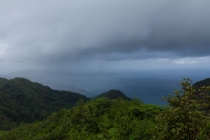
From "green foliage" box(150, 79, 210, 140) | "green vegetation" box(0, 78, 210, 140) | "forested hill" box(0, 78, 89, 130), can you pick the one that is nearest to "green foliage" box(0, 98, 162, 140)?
"green vegetation" box(0, 78, 210, 140)

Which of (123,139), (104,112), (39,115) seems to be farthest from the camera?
(39,115)

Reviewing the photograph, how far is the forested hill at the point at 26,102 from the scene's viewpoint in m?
122

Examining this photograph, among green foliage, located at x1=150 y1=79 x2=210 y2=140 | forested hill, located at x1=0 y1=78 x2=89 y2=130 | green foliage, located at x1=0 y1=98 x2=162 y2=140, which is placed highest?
green foliage, located at x1=150 y1=79 x2=210 y2=140

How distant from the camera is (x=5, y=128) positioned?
98.6m

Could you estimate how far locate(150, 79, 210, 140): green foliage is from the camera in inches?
279

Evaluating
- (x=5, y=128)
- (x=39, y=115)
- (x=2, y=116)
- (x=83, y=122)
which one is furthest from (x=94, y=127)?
(x=39, y=115)

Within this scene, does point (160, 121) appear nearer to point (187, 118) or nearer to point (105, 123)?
point (187, 118)

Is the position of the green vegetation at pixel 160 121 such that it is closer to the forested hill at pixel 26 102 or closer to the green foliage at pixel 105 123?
the green foliage at pixel 105 123

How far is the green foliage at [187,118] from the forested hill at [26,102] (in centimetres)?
10811

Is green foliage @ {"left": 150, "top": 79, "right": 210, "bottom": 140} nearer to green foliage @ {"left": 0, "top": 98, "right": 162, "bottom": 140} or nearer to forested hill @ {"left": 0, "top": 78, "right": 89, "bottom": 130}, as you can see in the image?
green foliage @ {"left": 0, "top": 98, "right": 162, "bottom": 140}

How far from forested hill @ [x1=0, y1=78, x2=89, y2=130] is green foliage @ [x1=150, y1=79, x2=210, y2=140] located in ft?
355

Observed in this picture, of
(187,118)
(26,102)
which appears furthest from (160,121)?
(26,102)

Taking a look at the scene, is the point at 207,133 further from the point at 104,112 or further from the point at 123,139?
the point at 104,112

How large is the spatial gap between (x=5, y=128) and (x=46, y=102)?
5711 cm
